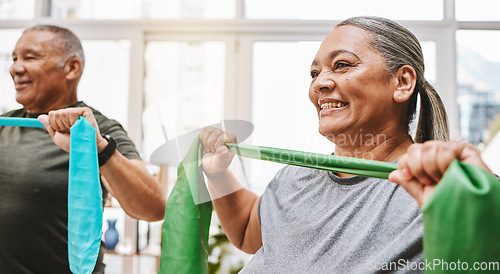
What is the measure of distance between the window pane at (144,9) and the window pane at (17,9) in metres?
0.21

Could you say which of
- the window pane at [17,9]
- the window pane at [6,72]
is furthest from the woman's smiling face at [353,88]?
the window pane at [17,9]

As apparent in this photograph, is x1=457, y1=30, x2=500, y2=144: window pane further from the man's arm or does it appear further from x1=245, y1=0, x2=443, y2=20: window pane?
the man's arm

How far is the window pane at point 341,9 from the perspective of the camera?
3.21 metres

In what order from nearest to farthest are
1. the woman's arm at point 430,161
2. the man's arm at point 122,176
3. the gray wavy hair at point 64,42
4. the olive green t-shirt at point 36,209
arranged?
the woman's arm at point 430,161 → the man's arm at point 122,176 → the olive green t-shirt at point 36,209 → the gray wavy hair at point 64,42

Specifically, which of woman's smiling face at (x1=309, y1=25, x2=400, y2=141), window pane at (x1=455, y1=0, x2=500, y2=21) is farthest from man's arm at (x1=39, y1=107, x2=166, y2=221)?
window pane at (x1=455, y1=0, x2=500, y2=21)

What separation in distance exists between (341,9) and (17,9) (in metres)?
2.70

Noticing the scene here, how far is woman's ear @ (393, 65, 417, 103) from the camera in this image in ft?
3.09

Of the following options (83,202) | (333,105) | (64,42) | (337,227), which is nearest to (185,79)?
(64,42)

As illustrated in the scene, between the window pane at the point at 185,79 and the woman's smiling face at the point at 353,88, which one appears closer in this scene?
the woman's smiling face at the point at 353,88

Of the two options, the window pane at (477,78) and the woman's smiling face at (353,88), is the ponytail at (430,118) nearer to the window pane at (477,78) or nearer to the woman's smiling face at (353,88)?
the woman's smiling face at (353,88)

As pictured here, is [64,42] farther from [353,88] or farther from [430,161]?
[430,161]

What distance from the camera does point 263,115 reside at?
3.25 metres

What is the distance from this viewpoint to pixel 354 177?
0.90m

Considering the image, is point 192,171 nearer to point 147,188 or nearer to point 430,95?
point 147,188
